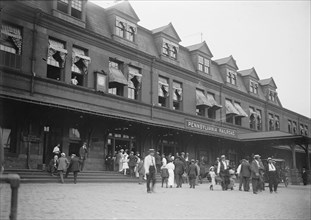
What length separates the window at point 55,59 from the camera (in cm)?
2067

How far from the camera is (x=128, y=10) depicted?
26.2 meters

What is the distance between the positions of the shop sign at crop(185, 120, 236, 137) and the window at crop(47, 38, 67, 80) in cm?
1221

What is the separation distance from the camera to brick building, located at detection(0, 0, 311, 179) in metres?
18.5

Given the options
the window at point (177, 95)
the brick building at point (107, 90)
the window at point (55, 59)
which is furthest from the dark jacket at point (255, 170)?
the window at point (177, 95)

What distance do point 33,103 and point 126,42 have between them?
1110cm

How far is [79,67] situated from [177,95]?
34.8 feet

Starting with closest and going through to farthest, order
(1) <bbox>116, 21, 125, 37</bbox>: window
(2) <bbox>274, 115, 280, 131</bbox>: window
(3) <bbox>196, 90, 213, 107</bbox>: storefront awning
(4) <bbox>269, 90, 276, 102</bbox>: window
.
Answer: (1) <bbox>116, 21, 125, 37</bbox>: window → (3) <bbox>196, 90, 213, 107</bbox>: storefront awning → (2) <bbox>274, 115, 280, 131</bbox>: window → (4) <bbox>269, 90, 276, 102</bbox>: window

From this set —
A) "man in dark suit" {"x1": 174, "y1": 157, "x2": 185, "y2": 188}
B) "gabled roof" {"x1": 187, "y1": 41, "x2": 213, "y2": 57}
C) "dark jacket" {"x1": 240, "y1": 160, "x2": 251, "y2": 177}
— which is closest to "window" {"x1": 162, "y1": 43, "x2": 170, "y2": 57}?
"gabled roof" {"x1": 187, "y1": 41, "x2": 213, "y2": 57}

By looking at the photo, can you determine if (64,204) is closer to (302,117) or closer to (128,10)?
(128,10)

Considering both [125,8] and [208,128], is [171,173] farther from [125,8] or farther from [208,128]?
[125,8]

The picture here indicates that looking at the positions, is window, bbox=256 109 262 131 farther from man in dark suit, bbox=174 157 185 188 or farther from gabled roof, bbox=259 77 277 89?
man in dark suit, bbox=174 157 185 188

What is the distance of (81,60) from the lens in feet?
73.3

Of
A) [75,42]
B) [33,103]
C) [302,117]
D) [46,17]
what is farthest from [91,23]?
[302,117]

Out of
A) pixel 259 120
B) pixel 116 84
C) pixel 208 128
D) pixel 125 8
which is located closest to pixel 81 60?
pixel 116 84
